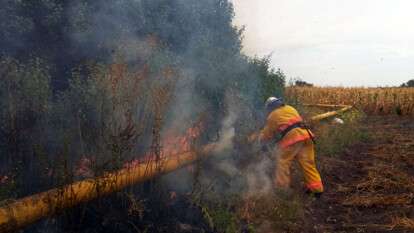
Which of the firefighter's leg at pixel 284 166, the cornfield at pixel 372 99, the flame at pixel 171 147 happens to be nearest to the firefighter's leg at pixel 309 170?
the firefighter's leg at pixel 284 166

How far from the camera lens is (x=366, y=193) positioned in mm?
7309

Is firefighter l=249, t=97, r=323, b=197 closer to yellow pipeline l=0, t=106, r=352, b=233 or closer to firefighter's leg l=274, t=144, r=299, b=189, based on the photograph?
firefighter's leg l=274, t=144, r=299, b=189

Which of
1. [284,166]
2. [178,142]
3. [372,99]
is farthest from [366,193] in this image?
[372,99]

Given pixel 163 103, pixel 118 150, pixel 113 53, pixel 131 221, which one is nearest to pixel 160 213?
pixel 131 221

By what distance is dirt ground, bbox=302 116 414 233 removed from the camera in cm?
587

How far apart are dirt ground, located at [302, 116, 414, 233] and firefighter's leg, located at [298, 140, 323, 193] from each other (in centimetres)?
25

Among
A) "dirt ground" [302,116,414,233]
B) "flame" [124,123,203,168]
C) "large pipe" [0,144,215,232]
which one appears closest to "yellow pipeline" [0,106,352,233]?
"large pipe" [0,144,215,232]

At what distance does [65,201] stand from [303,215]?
3.54 m

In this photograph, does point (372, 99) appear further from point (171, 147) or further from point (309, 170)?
point (171, 147)

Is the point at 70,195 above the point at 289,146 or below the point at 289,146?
below

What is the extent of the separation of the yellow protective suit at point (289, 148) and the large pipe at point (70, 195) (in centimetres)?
254

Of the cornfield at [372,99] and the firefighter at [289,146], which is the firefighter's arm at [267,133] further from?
the cornfield at [372,99]

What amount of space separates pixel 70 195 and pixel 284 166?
4.13 m

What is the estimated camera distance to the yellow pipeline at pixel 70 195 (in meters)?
3.81
